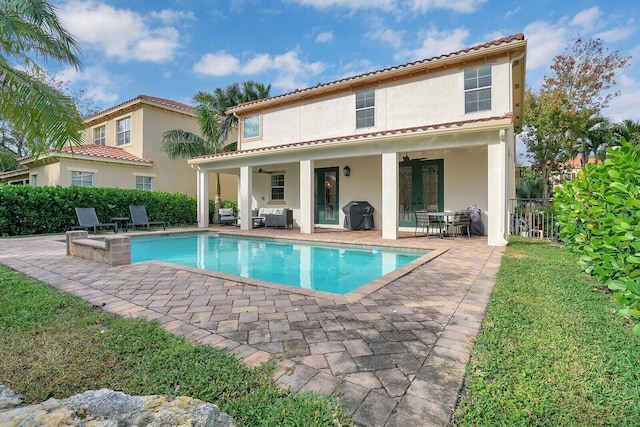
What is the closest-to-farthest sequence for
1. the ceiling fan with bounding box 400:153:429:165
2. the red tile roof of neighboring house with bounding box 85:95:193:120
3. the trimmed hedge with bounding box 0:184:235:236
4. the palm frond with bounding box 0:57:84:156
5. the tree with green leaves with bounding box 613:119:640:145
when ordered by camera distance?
the palm frond with bounding box 0:57:84:156
the trimmed hedge with bounding box 0:184:235:236
the ceiling fan with bounding box 400:153:429:165
the red tile roof of neighboring house with bounding box 85:95:193:120
the tree with green leaves with bounding box 613:119:640:145

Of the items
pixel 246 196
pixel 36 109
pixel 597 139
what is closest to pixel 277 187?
pixel 246 196

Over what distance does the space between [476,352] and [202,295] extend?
341 centimetres

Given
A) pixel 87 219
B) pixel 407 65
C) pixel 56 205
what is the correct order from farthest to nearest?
pixel 56 205, pixel 87 219, pixel 407 65

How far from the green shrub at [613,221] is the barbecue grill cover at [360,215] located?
25.2 ft

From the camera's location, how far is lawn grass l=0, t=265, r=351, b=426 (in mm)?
1883

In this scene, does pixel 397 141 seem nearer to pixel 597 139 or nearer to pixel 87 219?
pixel 87 219

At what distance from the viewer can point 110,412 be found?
1457 millimetres

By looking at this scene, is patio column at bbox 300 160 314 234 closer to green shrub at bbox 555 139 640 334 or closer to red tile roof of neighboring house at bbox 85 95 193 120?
green shrub at bbox 555 139 640 334

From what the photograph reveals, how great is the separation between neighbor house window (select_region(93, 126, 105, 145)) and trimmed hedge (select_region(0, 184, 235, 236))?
31.5 ft

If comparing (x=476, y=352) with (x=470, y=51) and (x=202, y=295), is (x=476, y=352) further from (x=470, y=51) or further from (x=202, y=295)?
(x=470, y=51)

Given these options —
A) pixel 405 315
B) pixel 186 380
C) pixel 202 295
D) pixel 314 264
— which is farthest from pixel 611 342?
pixel 314 264

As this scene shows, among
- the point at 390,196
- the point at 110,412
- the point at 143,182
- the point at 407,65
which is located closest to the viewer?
the point at 110,412

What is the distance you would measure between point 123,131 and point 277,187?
11325mm

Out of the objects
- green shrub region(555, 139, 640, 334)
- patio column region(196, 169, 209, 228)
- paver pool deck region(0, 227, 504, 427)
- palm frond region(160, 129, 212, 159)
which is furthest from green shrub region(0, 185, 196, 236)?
green shrub region(555, 139, 640, 334)
